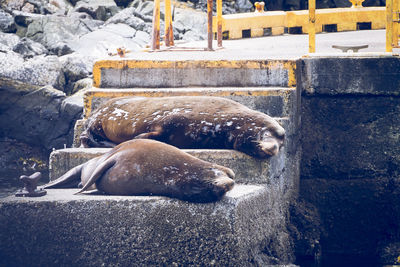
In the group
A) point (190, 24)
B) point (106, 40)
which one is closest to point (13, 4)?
point (106, 40)

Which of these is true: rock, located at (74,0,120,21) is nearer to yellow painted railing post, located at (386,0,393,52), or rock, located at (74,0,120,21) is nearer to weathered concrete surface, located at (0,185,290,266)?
yellow painted railing post, located at (386,0,393,52)

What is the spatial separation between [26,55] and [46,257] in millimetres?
17509

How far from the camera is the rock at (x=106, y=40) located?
21734mm

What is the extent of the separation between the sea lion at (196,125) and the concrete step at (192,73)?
2.25 feet

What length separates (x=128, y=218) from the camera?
172 inches

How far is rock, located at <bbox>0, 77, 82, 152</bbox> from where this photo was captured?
642 inches

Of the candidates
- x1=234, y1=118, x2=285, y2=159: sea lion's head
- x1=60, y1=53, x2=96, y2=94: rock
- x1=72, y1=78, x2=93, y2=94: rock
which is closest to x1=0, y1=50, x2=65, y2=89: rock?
x1=60, y1=53, x2=96, y2=94: rock

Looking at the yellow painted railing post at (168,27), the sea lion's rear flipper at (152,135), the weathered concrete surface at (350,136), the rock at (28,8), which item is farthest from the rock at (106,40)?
the sea lion's rear flipper at (152,135)

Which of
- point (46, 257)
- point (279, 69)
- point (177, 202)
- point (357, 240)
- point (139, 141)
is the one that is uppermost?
point (279, 69)

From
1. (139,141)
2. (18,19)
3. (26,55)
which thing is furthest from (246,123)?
(18,19)

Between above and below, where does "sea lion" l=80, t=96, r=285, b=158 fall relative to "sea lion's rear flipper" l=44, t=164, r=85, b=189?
above

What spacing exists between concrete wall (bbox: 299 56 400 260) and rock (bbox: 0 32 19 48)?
16.8 meters

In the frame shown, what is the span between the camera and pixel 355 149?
6.60 meters

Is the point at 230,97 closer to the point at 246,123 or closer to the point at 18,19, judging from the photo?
the point at 246,123
